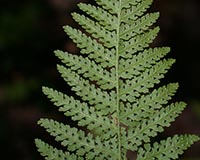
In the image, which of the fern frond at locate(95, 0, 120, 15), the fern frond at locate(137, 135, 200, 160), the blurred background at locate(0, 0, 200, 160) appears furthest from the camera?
the blurred background at locate(0, 0, 200, 160)

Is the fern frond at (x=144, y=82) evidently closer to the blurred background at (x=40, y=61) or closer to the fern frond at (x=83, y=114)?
the fern frond at (x=83, y=114)

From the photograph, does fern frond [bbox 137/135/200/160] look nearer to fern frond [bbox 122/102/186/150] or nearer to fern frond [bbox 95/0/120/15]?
fern frond [bbox 122/102/186/150]

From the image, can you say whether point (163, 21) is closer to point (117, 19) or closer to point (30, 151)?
point (30, 151)

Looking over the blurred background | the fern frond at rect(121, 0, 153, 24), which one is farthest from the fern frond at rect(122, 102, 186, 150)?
the blurred background

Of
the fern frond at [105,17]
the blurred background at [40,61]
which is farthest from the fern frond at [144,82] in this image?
the blurred background at [40,61]

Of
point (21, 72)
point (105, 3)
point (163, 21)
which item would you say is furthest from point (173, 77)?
point (105, 3)

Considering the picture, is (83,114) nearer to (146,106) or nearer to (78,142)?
(78,142)

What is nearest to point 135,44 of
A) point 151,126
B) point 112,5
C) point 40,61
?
point 112,5
